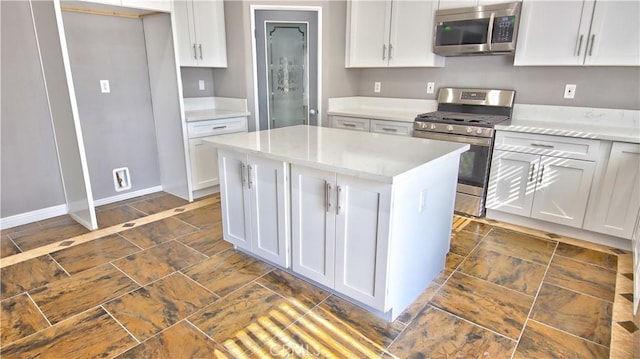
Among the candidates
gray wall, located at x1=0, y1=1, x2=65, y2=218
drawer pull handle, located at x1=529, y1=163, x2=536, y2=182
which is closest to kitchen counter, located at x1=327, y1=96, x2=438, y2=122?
drawer pull handle, located at x1=529, y1=163, x2=536, y2=182

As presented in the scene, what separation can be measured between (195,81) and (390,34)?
2.34 metres

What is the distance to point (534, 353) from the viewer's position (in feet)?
5.91

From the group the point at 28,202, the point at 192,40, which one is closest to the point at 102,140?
the point at 28,202

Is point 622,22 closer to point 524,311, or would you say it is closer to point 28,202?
point 524,311

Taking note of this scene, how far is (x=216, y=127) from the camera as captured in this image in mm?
4012

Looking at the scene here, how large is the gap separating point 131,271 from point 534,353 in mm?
2522

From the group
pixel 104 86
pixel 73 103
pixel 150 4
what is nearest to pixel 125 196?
pixel 104 86

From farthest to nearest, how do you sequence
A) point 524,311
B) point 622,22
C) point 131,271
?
point 622,22
point 131,271
point 524,311

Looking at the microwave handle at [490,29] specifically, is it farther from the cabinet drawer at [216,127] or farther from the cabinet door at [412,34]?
the cabinet drawer at [216,127]

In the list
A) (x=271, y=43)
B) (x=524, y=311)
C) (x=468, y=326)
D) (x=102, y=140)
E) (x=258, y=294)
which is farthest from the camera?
(x=271, y=43)

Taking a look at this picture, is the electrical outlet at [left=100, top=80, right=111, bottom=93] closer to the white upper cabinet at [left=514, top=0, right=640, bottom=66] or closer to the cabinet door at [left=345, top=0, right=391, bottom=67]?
the cabinet door at [left=345, top=0, right=391, bottom=67]

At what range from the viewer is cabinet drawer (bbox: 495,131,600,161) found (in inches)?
111

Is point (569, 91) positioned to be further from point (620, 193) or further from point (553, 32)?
point (620, 193)

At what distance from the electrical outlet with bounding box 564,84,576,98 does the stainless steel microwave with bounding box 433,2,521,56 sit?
23.8 inches
